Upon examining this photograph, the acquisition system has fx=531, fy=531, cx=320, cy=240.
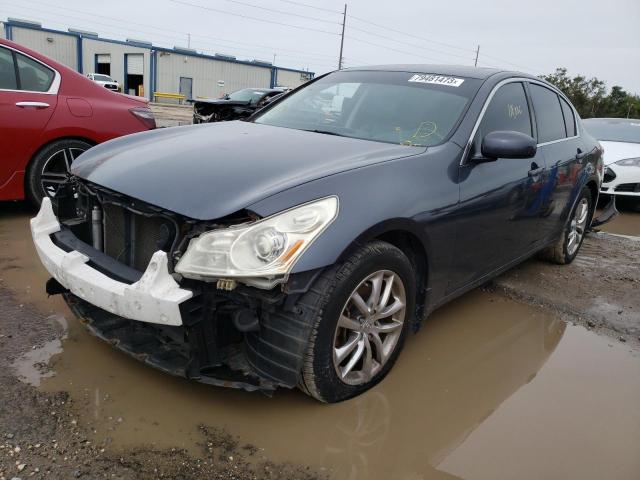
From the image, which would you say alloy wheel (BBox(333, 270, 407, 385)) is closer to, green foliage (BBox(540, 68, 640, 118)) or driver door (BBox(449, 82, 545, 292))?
driver door (BBox(449, 82, 545, 292))

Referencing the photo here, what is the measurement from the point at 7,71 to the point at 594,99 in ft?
112

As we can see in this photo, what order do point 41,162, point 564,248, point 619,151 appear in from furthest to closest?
point 619,151 → point 564,248 → point 41,162

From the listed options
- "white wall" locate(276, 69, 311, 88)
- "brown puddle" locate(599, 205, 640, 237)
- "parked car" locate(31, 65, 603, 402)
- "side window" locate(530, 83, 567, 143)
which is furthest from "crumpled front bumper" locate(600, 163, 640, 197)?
"white wall" locate(276, 69, 311, 88)

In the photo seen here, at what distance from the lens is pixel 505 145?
282 cm

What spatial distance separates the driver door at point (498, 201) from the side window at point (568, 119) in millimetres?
877

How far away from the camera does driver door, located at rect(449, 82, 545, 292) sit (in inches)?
114

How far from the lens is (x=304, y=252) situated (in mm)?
2014

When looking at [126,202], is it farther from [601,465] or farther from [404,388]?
[601,465]

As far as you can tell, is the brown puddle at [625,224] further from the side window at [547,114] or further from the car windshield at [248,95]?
the car windshield at [248,95]

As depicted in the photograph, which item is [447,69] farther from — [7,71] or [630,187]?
[630,187]

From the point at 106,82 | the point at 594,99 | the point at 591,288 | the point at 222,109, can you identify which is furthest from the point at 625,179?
the point at 106,82

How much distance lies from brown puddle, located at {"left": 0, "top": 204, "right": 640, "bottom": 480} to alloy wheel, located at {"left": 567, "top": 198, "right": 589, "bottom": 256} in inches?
74.2

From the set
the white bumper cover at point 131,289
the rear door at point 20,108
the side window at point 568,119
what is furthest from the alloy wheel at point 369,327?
the rear door at point 20,108

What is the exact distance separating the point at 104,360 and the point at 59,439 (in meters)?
0.61
